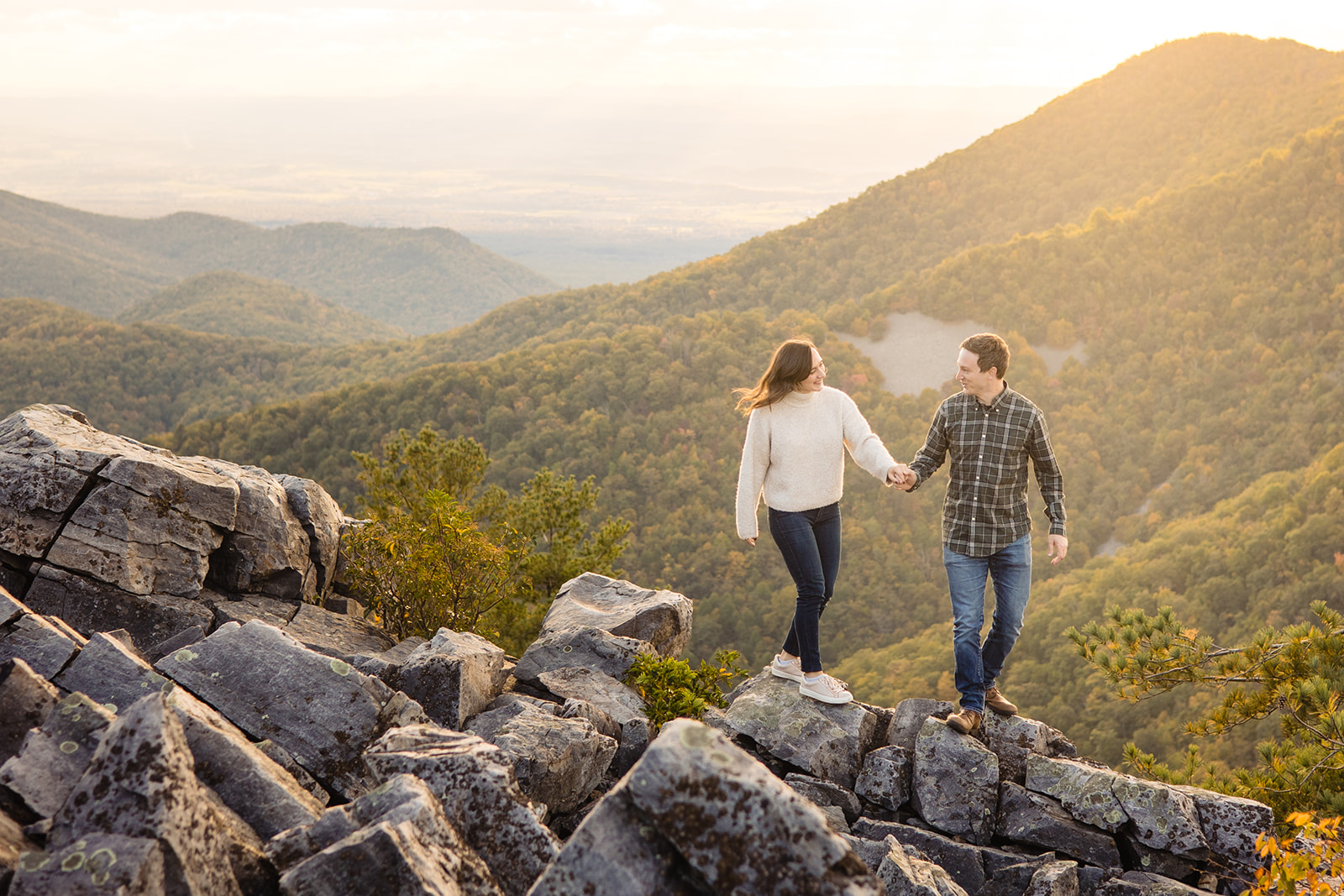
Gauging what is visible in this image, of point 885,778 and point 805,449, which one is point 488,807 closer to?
point 805,449

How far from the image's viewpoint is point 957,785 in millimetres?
5539

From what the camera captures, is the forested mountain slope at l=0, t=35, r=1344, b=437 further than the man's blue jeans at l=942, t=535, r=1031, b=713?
Yes

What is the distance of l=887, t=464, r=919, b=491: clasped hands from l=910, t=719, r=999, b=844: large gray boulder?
75.1 inches

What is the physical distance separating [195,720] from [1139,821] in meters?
5.83

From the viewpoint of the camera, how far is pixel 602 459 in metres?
55.6

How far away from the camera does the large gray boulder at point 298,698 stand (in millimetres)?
4582

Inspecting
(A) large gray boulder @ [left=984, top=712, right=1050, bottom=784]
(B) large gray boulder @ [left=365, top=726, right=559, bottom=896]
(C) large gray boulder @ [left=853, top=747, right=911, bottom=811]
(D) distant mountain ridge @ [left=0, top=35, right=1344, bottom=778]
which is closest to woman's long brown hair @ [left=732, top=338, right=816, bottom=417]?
(C) large gray boulder @ [left=853, top=747, right=911, bottom=811]

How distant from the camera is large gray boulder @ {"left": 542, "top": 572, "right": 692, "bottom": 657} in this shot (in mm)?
7742

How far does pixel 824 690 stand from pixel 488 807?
338 centimetres

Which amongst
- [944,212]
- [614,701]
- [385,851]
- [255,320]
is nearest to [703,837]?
[385,851]

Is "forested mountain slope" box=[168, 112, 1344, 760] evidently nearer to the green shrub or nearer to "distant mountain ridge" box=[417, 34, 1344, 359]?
"distant mountain ridge" box=[417, 34, 1344, 359]

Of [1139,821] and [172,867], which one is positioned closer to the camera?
[172,867]

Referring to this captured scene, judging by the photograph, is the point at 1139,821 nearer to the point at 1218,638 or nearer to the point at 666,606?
the point at 666,606

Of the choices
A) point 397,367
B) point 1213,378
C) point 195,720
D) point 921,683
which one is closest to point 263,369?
point 397,367
